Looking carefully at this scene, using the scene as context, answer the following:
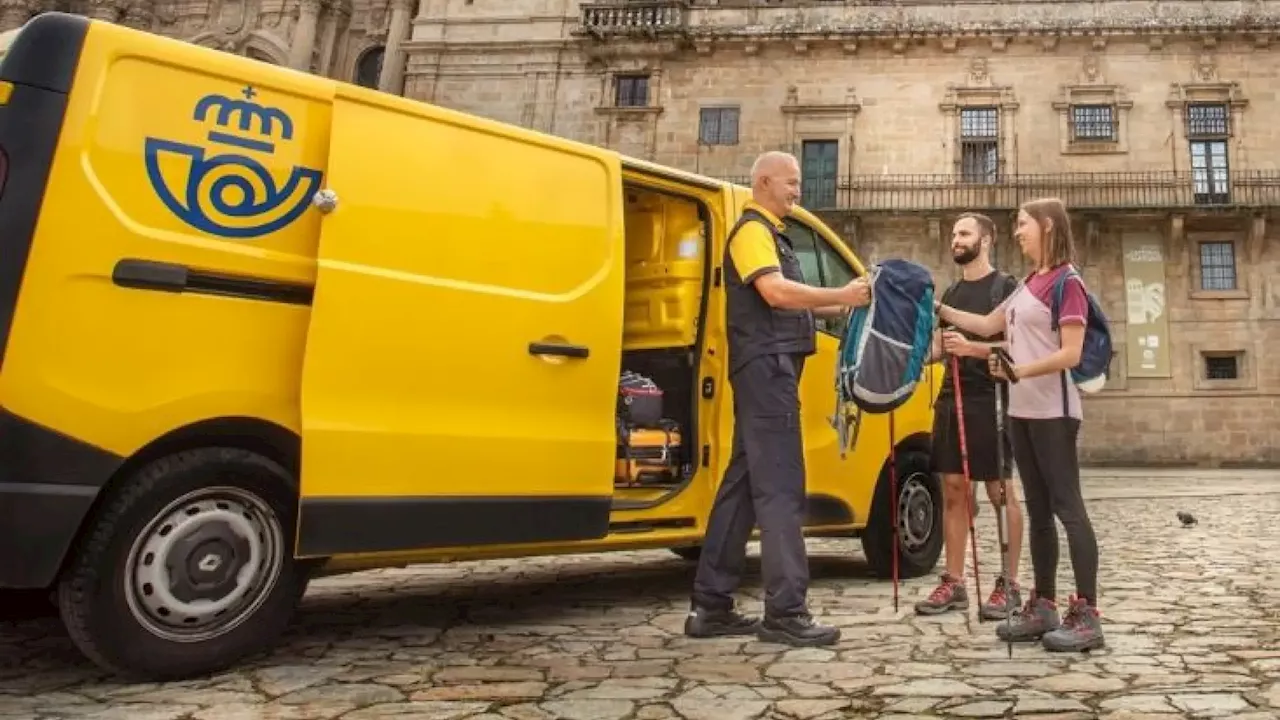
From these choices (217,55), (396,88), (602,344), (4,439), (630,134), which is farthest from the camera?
(396,88)

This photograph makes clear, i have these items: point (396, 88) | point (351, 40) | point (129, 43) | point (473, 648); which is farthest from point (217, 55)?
point (351, 40)

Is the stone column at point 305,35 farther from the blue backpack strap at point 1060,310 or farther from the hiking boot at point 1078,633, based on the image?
the hiking boot at point 1078,633

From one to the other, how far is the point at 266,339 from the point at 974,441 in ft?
11.9

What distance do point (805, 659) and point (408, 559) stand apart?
1771 mm

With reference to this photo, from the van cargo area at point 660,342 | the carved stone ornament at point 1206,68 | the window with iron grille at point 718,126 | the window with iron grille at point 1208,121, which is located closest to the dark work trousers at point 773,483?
the van cargo area at point 660,342

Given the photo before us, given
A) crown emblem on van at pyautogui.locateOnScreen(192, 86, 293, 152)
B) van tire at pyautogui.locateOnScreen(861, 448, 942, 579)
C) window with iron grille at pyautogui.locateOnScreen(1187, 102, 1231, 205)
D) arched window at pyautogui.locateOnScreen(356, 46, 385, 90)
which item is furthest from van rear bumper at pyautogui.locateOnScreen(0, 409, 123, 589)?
arched window at pyautogui.locateOnScreen(356, 46, 385, 90)

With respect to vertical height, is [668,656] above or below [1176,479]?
below

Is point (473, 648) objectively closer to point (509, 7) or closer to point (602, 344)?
point (602, 344)

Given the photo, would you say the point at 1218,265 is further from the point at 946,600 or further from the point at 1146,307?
the point at 946,600

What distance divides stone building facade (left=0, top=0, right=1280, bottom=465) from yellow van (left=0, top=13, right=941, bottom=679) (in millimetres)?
22902

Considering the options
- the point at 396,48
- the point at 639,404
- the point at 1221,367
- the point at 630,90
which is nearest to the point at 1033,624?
the point at 639,404

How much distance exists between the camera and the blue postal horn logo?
10.2 ft

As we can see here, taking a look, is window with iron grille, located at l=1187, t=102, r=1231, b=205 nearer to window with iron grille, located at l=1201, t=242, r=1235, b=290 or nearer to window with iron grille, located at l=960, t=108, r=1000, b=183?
window with iron grille, located at l=1201, t=242, r=1235, b=290

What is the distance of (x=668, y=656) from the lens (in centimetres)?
366
